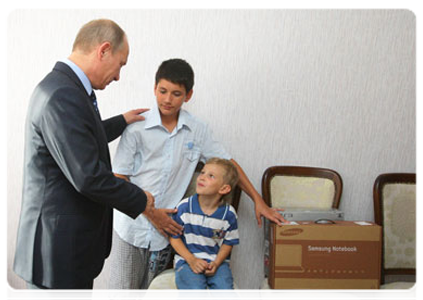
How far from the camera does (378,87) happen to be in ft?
7.56

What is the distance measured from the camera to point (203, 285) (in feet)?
5.55

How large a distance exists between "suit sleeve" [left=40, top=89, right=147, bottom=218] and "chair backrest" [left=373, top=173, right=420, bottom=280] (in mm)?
1515

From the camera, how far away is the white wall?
221 cm

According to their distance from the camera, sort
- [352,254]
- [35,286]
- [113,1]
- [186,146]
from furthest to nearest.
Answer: [113,1] → [186,146] → [352,254] → [35,286]

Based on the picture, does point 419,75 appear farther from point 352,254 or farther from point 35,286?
point 35,286

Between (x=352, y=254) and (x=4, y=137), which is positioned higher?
(x=4, y=137)

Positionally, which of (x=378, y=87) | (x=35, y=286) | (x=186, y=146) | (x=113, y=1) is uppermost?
(x=113, y=1)

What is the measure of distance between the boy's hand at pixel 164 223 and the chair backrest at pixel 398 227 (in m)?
1.09

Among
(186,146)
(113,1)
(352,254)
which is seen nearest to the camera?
(352,254)

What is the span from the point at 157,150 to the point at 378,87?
1.37 meters

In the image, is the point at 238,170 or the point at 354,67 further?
the point at 354,67

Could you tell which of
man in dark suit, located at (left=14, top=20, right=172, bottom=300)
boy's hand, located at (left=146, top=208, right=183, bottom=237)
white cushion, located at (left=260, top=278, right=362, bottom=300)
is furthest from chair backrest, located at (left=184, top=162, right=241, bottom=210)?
man in dark suit, located at (left=14, top=20, right=172, bottom=300)

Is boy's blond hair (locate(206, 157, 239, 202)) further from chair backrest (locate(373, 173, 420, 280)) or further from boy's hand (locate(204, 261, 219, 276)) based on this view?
chair backrest (locate(373, 173, 420, 280))

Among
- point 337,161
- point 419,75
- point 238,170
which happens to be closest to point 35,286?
point 238,170
